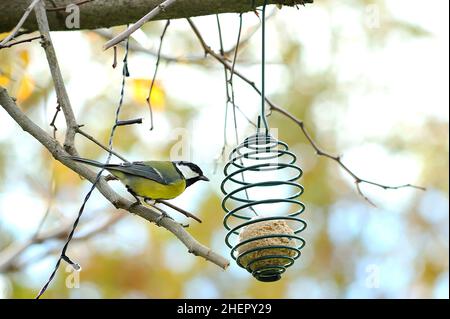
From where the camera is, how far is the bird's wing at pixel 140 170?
3.39 m

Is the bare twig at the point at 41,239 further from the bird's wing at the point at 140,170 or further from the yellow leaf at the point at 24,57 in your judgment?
the bird's wing at the point at 140,170

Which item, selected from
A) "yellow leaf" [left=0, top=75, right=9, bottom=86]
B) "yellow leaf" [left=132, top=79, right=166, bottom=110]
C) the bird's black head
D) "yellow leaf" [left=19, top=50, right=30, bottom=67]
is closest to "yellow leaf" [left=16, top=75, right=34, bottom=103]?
"yellow leaf" [left=19, top=50, right=30, bottom=67]

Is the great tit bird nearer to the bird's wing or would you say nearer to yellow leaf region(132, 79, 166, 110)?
the bird's wing

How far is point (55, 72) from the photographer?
8.64ft

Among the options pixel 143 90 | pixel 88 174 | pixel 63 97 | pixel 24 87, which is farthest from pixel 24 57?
pixel 88 174

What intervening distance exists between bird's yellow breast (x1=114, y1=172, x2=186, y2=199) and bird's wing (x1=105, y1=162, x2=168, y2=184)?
0.09 ft

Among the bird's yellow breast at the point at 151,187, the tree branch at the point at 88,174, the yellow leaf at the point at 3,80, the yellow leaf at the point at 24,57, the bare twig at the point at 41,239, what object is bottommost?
the tree branch at the point at 88,174

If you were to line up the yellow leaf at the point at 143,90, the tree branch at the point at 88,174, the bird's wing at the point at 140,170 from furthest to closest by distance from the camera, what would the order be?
the yellow leaf at the point at 143,90 → the bird's wing at the point at 140,170 → the tree branch at the point at 88,174

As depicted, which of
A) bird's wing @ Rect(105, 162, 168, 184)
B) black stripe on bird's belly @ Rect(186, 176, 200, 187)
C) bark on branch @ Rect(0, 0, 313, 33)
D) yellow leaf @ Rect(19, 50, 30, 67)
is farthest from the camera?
yellow leaf @ Rect(19, 50, 30, 67)

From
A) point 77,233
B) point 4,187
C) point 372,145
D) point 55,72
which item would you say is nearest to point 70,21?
point 55,72

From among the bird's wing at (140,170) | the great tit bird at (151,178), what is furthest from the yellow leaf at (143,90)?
the bird's wing at (140,170)

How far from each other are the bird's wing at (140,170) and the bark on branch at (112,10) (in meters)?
0.70

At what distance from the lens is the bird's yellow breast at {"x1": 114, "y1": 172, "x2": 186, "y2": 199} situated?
348cm

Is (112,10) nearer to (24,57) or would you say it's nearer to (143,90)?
(24,57)
